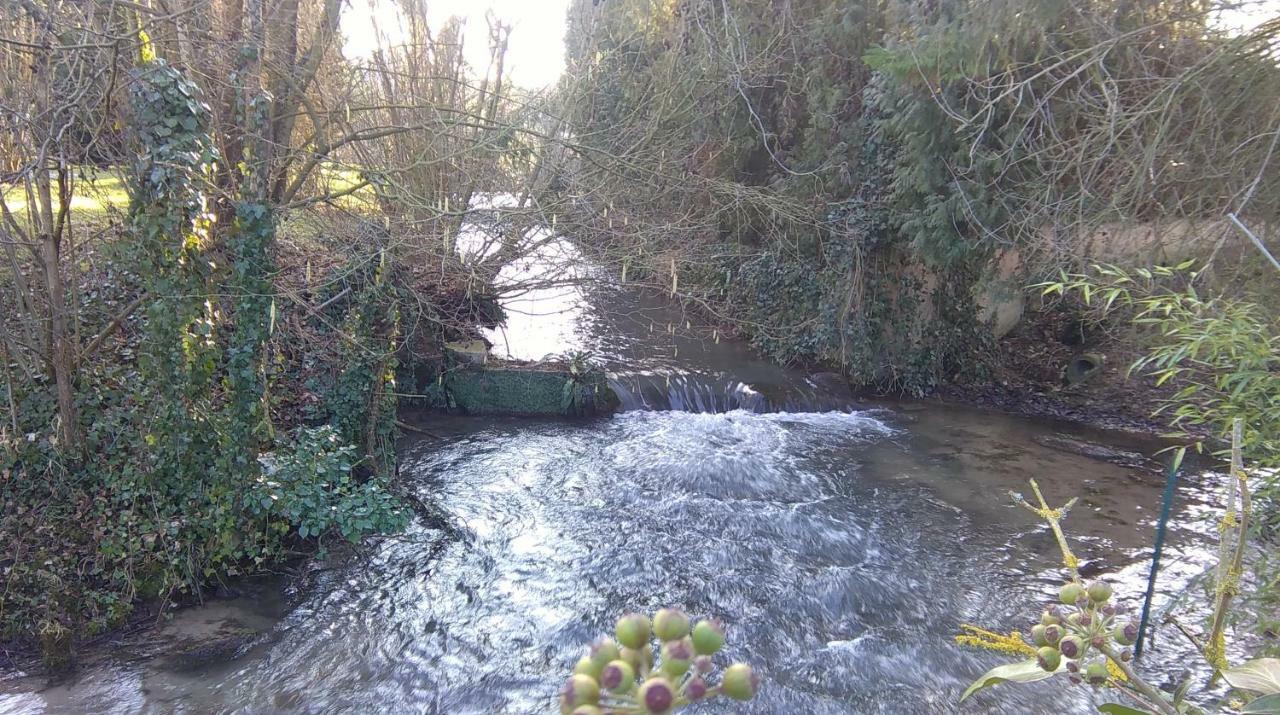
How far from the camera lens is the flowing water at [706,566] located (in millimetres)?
5379

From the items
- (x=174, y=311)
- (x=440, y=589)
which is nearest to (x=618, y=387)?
(x=440, y=589)

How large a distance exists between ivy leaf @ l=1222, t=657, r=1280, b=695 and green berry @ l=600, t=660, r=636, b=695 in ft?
3.31

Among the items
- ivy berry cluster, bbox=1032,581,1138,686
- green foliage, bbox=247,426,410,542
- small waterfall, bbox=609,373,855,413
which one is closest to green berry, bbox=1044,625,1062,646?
ivy berry cluster, bbox=1032,581,1138,686

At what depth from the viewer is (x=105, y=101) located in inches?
225

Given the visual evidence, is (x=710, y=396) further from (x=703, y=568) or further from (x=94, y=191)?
(x=94, y=191)

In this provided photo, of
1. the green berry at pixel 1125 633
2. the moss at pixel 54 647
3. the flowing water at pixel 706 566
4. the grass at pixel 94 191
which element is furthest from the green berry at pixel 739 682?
the grass at pixel 94 191

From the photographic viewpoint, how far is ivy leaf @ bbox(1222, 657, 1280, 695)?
119 centimetres

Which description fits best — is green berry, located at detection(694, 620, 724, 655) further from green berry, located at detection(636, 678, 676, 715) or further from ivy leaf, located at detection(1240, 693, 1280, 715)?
ivy leaf, located at detection(1240, 693, 1280, 715)

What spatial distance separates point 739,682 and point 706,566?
6550 mm

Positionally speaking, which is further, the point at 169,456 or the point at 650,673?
the point at 169,456

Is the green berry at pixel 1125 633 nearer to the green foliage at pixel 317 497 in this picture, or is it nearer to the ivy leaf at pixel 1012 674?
the ivy leaf at pixel 1012 674

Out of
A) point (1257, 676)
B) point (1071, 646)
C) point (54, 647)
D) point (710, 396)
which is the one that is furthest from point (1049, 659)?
point (710, 396)

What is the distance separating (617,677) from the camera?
0.77 meters

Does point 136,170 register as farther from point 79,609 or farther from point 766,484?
point 766,484
